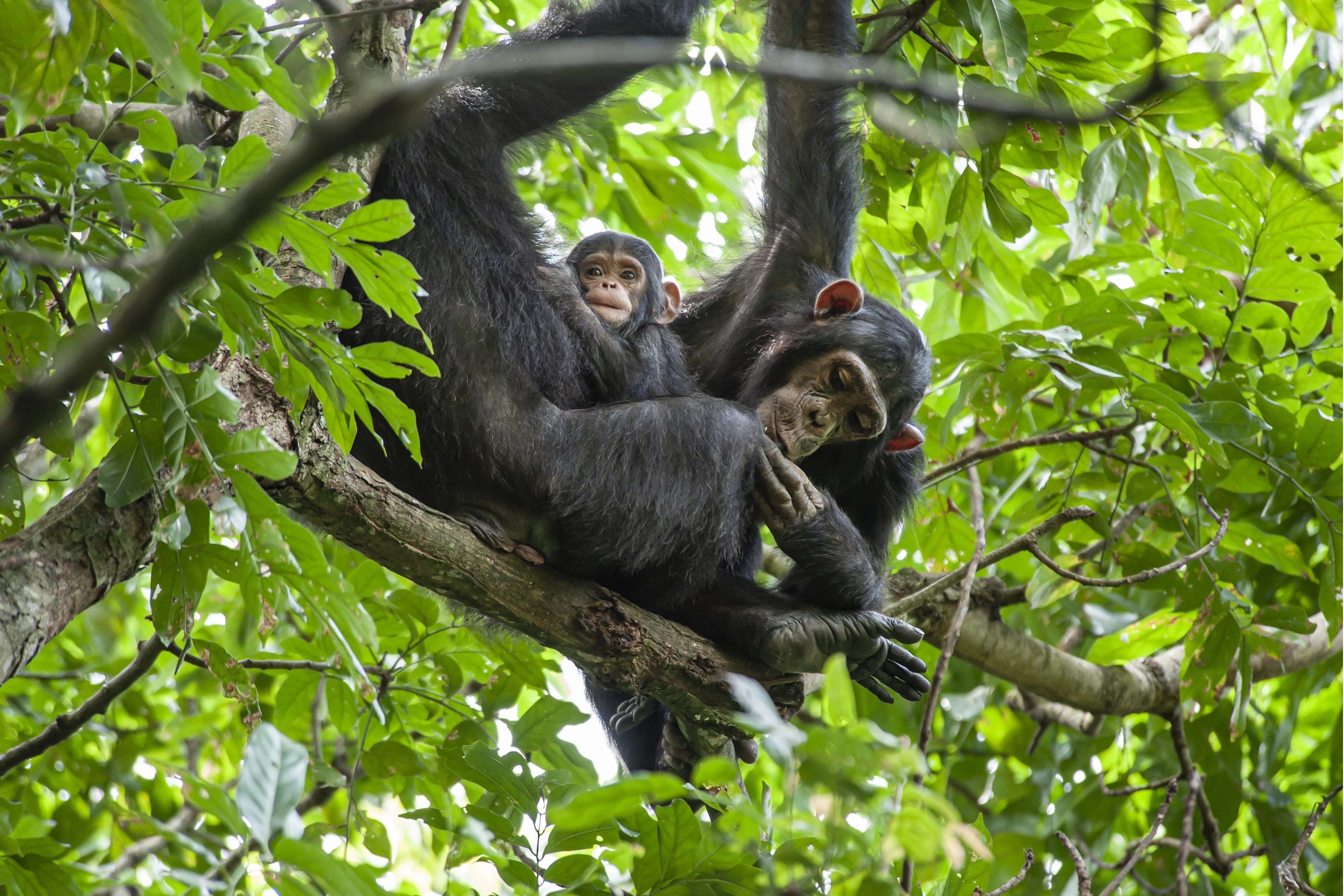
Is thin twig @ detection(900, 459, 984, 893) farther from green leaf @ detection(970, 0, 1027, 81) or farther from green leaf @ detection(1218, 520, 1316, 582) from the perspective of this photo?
green leaf @ detection(970, 0, 1027, 81)

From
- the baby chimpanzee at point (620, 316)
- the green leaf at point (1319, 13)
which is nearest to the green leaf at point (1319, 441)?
the green leaf at point (1319, 13)

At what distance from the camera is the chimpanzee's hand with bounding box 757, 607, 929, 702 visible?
2.64 metres

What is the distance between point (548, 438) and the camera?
2.61 metres

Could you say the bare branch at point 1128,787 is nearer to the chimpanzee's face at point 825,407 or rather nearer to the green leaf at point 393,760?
the chimpanzee's face at point 825,407

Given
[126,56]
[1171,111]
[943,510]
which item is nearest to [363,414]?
[126,56]

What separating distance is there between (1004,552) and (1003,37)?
127cm

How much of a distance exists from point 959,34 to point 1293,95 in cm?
143

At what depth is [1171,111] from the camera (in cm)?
284

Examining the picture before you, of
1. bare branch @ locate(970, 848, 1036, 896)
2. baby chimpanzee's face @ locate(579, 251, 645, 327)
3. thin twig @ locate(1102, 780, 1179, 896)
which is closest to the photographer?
bare branch @ locate(970, 848, 1036, 896)

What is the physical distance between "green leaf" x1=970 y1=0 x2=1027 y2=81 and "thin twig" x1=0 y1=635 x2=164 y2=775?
2.28 m

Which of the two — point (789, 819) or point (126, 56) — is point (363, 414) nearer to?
point (126, 56)

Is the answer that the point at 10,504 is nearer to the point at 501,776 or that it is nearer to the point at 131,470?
the point at 131,470

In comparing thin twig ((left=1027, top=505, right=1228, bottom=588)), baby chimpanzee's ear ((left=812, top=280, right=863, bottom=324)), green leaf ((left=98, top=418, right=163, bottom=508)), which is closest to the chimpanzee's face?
baby chimpanzee's ear ((left=812, top=280, right=863, bottom=324))

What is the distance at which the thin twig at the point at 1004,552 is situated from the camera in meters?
2.71
